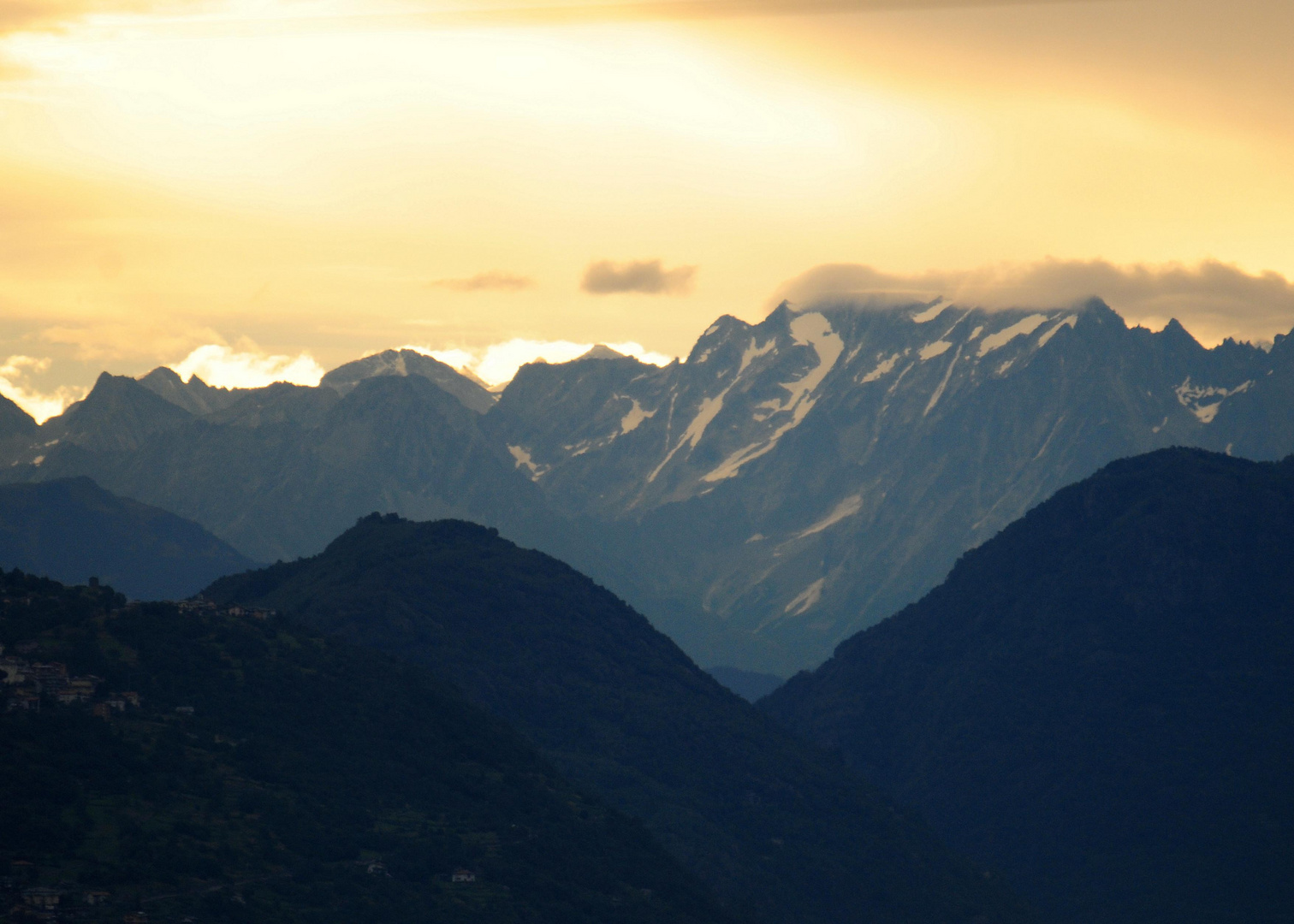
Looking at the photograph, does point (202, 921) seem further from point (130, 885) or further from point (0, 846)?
point (0, 846)

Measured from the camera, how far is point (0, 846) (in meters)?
196

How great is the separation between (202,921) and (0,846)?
70.7ft

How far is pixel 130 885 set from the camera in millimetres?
199625

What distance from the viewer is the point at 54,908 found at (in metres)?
189

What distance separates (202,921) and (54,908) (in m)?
16.1

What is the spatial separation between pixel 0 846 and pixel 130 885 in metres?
13.5

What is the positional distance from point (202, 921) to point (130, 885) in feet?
27.2

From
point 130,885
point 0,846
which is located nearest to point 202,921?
point 130,885
